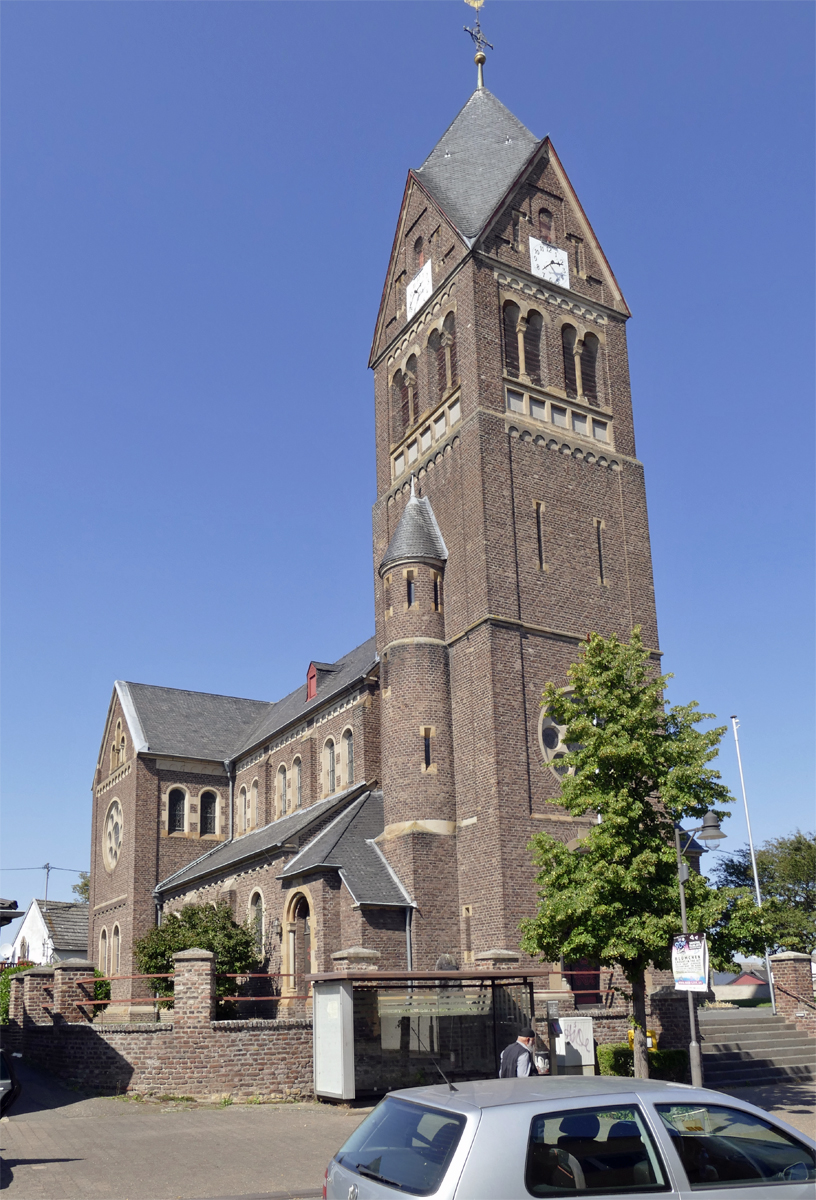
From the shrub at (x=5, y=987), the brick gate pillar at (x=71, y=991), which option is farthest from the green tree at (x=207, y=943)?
the shrub at (x=5, y=987)

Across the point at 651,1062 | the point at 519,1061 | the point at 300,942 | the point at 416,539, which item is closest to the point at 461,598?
the point at 416,539

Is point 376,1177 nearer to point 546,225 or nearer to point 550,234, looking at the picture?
point 550,234

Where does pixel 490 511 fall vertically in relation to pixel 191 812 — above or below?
above

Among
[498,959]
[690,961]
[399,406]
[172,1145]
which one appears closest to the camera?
[172,1145]

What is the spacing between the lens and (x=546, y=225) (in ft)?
116

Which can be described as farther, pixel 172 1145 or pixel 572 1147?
pixel 172 1145

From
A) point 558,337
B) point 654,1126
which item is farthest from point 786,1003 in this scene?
point 654,1126

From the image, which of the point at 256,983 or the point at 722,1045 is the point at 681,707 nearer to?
the point at 722,1045

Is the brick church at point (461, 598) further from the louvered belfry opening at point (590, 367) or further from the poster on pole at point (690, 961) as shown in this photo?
the poster on pole at point (690, 961)

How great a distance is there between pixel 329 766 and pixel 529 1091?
29.0 metres

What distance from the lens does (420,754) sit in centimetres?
2844

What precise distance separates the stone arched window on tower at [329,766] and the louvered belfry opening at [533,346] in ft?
45.4

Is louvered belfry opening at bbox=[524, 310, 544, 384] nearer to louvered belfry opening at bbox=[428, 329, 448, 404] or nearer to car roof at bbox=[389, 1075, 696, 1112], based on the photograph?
louvered belfry opening at bbox=[428, 329, 448, 404]

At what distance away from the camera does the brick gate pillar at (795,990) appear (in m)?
26.7
